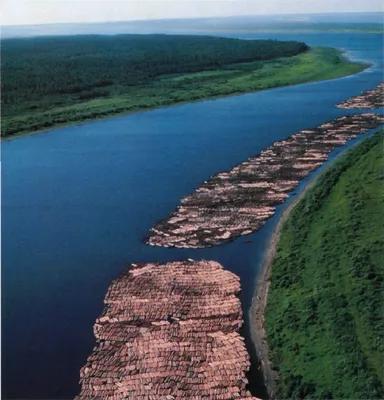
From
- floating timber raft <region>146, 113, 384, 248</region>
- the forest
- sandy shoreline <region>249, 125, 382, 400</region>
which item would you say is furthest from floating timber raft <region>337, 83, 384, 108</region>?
sandy shoreline <region>249, 125, 382, 400</region>

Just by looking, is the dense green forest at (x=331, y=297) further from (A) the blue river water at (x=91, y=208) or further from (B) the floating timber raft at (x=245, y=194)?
(B) the floating timber raft at (x=245, y=194)

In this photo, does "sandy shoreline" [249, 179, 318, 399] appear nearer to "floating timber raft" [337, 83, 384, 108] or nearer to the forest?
the forest

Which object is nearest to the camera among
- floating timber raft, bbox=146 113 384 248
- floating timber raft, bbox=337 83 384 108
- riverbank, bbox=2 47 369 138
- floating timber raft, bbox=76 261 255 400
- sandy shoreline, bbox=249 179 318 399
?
floating timber raft, bbox=76 261 255 400

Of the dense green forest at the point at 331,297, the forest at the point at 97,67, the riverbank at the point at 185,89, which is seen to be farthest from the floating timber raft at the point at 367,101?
the dense green forest at the point at 331,297

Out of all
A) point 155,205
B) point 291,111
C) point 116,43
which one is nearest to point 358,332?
point 155,205

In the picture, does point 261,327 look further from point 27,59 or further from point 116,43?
point 116,43

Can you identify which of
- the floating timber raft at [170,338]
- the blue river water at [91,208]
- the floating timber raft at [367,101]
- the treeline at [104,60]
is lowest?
the floating timber raft at [170,338]
